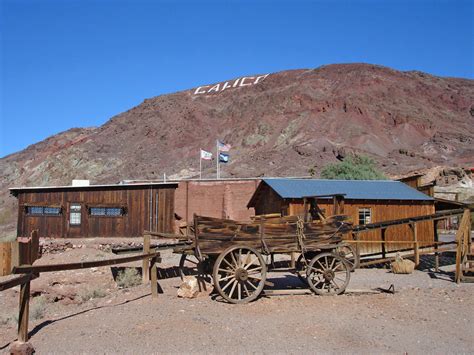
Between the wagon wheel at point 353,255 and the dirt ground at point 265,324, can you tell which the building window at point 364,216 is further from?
the dirt ground at point 265,324

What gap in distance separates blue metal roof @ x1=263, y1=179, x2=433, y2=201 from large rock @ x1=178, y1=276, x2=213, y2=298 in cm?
972

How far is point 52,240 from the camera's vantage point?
A: 1099 inches

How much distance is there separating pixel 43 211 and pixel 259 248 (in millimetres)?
23522

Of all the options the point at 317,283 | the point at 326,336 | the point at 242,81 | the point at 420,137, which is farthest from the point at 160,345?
the point at 242,81

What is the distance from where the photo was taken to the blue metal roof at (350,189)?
801 inches

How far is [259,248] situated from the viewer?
10.0 metres

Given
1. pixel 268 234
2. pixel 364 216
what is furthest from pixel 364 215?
pixel 268 234

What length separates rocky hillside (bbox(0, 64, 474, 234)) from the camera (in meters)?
60.9

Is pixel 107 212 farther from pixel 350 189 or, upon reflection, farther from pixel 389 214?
pixel 389 214

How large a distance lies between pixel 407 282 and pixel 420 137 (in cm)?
6014

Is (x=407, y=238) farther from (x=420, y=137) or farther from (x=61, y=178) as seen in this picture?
(x=61, y=178)

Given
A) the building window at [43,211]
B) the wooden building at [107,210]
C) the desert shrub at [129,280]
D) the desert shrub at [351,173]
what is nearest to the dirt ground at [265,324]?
the desert shrub at [129,280]

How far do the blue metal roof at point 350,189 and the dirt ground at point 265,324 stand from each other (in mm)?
8841

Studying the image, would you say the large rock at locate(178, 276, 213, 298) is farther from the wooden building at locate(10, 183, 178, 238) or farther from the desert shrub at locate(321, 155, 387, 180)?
the desert shrub at locate(321, 155, 387, 180)
